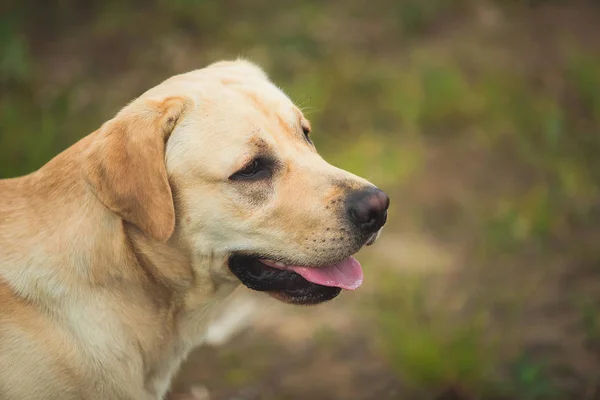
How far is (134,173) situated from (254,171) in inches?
18.5

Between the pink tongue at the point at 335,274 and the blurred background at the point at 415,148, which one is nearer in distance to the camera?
the pink tongue at the point at 335,274

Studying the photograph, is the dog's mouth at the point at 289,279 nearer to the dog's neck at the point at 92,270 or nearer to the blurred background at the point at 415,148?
Answer: the dog's neck at the point at 92,270

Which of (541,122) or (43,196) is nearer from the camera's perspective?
(43,196)

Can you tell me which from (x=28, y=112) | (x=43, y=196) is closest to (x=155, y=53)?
(x=28, y=112)

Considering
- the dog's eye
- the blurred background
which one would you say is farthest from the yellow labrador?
the blurred background

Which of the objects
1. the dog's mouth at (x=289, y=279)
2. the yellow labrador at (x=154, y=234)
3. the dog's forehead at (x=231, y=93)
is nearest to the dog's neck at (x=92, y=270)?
the yellow labrador at (x=154, y=234)

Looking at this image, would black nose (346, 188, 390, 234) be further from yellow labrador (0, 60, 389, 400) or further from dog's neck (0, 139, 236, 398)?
dog's neck (0, 139, 236, 398)

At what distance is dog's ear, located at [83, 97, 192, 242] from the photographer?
2.50 m

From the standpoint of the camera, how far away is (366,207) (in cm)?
259

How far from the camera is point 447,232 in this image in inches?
201

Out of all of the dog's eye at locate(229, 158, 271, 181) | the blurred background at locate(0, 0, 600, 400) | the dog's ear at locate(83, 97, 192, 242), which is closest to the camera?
the dog's ear at locate(83, 97, 192, 242)

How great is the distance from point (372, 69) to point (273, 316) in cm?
319

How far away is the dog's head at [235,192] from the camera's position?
254 cm

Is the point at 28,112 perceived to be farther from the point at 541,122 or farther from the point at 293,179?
the point at 541,122
